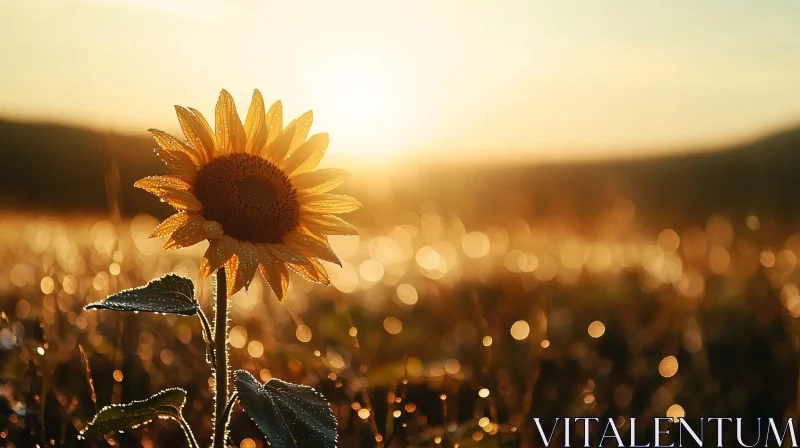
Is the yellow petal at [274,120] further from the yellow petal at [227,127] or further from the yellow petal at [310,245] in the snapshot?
the yellow petal at [310,245]

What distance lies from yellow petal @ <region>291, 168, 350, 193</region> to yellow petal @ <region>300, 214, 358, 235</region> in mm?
90

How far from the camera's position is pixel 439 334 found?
14.2 ft

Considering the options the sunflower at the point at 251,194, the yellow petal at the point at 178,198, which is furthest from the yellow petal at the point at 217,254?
the yellow petal at the point at 178,198

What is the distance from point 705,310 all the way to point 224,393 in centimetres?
333

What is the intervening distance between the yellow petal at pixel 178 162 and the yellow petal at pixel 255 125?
176 mm

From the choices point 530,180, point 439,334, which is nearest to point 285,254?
point 439,334

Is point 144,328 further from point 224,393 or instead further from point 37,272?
point 224,393

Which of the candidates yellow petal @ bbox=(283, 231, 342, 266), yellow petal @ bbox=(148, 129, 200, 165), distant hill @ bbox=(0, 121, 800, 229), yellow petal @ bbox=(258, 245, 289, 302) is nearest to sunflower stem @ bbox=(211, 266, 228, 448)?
yellow petal @ bbox=(258, 245, 289, 302)

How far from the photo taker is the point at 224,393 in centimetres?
176

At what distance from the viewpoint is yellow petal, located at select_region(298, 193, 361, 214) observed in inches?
80.3

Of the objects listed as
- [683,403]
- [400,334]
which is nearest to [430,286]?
[400,334]

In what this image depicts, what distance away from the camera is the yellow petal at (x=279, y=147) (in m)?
2.07

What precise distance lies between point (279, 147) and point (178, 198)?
0.34 m

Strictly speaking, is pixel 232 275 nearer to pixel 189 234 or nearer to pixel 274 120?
pixel 189 234
